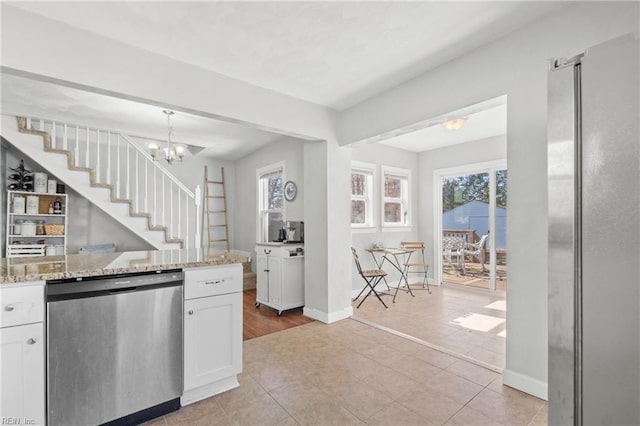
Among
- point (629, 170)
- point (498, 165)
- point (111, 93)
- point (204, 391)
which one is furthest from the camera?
point (498, 165)

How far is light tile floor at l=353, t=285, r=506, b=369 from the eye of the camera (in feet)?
9.50

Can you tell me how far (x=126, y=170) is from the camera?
5246 mm

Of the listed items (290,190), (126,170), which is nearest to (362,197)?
(290,190)

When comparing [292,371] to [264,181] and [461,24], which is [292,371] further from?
[264,181]

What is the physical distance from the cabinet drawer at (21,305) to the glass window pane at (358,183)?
4209 mm

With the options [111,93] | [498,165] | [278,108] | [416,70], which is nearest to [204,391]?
[111,93]

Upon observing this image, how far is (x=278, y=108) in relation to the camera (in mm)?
3217

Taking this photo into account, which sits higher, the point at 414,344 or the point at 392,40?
the point at 392,40

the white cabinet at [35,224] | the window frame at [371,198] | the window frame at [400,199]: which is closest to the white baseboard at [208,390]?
the window frame at [371,198]

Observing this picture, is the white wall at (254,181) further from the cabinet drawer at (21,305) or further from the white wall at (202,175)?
the cabinet drawer at (21,305)

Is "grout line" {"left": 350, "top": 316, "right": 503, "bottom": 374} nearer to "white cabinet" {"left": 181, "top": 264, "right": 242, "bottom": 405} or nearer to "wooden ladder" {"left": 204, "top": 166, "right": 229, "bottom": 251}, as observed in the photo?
"white cabinet" {"left": 181, "top": 264, "right": 242, "bottom": 405}

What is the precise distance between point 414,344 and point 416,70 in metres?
2.68

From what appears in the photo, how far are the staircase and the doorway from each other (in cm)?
448

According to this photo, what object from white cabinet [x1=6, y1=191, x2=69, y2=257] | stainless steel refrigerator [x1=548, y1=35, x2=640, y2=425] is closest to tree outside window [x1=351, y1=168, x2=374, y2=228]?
stainless steel refrigerator [x1=548, y1=35, x2=640, y2=425]
